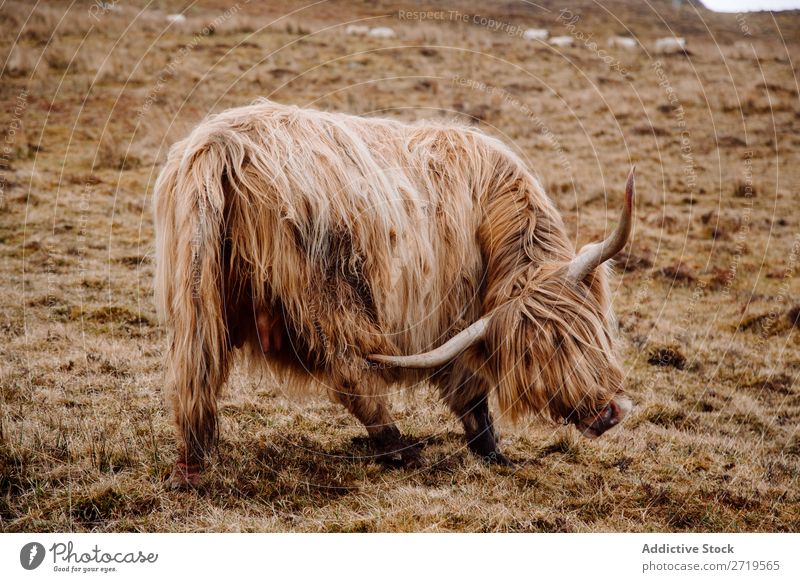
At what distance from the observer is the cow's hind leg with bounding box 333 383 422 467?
11.1 feet

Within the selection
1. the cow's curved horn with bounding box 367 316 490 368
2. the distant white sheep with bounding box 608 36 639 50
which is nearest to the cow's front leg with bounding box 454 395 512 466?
the cow's curved horn with bounding box 367 316 490 368

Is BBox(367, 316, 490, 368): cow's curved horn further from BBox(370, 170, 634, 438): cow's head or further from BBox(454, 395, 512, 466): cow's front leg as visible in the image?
BBox(454, 395, 512, 466): cow's front leg

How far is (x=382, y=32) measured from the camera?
631 inches

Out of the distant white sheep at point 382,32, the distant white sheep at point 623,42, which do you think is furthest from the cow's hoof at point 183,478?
the distant white sheep at point 623,42

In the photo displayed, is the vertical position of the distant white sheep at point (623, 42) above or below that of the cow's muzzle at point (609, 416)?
above

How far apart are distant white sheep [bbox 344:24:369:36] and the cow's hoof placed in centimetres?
1437

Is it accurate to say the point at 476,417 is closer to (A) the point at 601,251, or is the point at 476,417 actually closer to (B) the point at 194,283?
(A) the point at 601,251

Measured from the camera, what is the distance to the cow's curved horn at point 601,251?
2.92 metres

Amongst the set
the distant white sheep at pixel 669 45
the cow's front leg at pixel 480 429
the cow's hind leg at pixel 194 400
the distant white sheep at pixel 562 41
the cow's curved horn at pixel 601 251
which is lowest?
the cow's front leg at pixel 480 429

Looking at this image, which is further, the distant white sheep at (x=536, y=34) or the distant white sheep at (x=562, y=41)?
the distant white sheep at (x=562, y=41)

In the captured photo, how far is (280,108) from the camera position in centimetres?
338

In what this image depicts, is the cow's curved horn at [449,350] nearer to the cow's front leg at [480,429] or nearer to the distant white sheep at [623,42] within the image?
the cow's front leg at [480,429]

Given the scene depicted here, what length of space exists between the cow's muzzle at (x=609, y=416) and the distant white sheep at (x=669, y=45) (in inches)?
565
